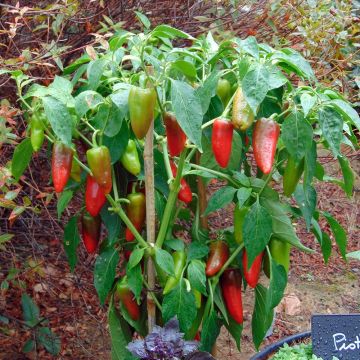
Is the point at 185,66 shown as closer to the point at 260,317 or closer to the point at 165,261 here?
the point at 165,261

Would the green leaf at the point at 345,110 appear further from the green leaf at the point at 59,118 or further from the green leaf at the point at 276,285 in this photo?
the green leaf at the point at 59,118

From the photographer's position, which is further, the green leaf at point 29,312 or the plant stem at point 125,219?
the green leaf at point 29,312

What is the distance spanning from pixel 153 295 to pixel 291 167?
48 cm

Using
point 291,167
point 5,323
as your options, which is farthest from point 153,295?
point 5,323

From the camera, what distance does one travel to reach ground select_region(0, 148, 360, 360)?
7.36ft

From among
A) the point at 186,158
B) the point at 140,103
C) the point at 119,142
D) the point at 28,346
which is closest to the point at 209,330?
the point at 186,158

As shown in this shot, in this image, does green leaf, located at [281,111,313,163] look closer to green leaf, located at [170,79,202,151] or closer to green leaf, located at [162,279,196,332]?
green leaf, located at [170,79,202,151]

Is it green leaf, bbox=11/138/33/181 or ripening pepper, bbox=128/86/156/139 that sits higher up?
ripening pepper, bbox=128/86/156/139

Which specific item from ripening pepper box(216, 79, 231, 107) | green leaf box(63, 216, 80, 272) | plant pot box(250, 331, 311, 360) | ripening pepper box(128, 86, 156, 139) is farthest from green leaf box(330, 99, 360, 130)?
plant pot box(250, 331, 311, 360)

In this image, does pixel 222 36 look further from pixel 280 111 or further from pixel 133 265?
pixel 133 265

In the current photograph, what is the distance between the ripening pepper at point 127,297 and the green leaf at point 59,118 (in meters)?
0.45

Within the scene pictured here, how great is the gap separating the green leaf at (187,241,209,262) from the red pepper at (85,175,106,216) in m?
0.26

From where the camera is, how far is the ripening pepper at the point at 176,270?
4.92 ft

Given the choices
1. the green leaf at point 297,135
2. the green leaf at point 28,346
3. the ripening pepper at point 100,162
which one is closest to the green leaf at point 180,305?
the ripening pepper at point 100,162
